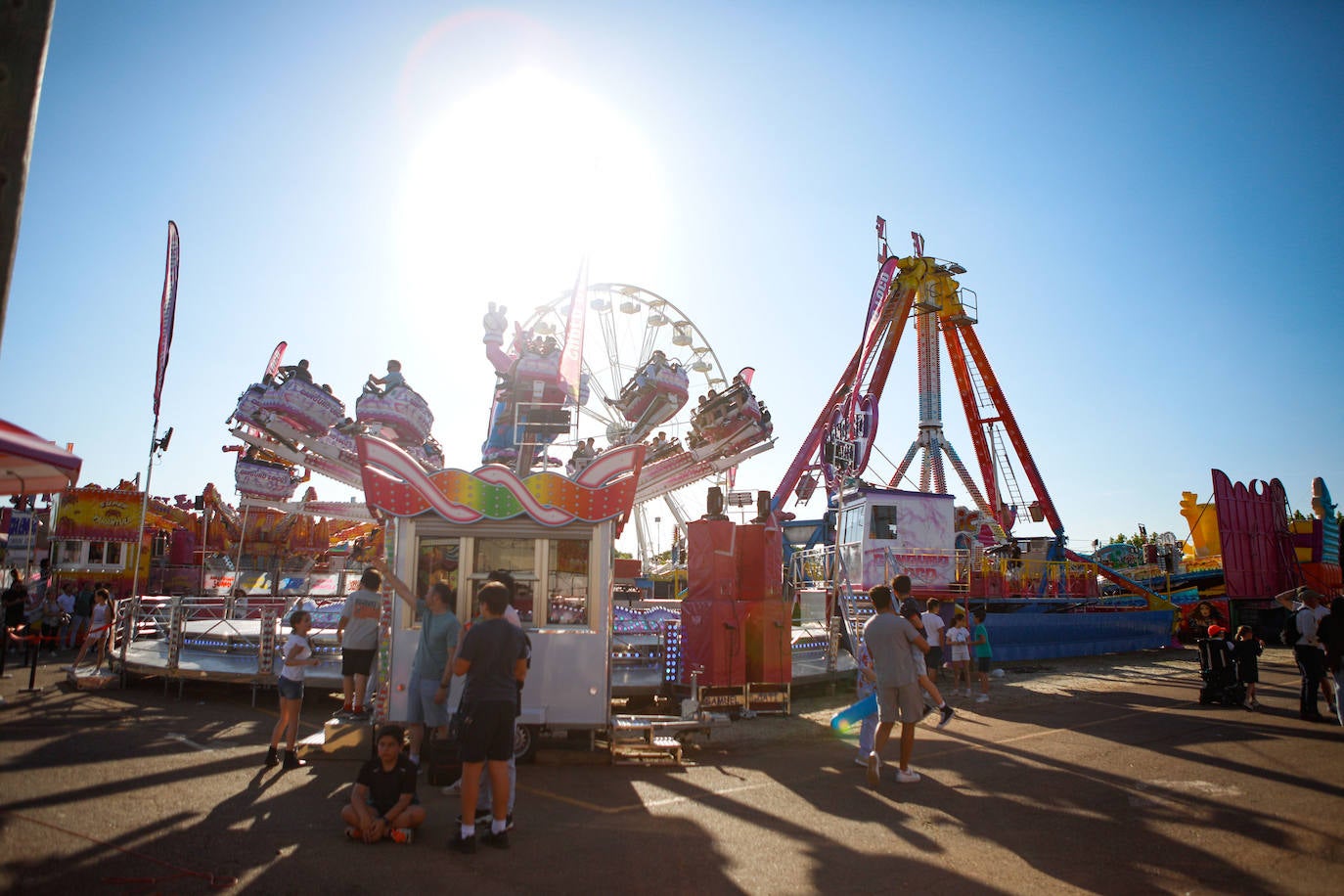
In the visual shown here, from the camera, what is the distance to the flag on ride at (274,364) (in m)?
15.7

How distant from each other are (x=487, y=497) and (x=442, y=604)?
5.29ft

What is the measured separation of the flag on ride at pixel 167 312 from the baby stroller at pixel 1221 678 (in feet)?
58.8

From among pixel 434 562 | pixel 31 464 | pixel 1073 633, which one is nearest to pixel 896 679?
pixel 434 562

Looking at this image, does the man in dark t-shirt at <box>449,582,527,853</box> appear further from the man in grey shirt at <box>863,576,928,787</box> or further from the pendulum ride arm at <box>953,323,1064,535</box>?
the pendulum ride arm at <box>953,323,1064,535</box>

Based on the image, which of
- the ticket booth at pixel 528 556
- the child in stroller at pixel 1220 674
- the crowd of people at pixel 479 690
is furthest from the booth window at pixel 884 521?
the ticket booth at pixel 528 556

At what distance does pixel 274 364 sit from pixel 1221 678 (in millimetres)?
19324

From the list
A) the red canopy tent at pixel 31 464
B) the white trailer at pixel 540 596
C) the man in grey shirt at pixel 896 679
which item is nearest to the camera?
the red canopy tent at pixel 31 464

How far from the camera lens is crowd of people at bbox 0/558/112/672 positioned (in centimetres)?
1270

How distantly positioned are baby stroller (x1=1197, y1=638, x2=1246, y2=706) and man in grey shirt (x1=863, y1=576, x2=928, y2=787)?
25.9 ft

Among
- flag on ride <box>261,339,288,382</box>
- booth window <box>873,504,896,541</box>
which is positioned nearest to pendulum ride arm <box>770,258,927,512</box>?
booth window <box>873,504,896,541</box>

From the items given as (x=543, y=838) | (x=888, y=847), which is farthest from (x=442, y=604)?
(x=888, y=847)

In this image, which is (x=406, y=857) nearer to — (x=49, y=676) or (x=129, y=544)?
(x=49, y=676)

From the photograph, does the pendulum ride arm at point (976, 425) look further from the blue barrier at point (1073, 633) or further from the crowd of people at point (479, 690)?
the crowd of people at point (479, 690)

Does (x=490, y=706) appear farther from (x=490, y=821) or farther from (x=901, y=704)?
(x=901, y=704)
